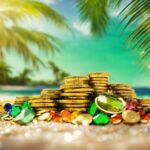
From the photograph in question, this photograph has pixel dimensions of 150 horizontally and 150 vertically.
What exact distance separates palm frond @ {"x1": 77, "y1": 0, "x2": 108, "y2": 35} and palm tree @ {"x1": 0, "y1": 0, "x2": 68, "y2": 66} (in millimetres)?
202

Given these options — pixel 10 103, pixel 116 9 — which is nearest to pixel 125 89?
pixel 116 9

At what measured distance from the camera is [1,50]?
14.0 ft

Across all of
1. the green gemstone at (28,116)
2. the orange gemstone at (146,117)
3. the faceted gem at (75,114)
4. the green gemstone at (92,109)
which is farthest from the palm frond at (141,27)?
the green gemstone at (28,116)

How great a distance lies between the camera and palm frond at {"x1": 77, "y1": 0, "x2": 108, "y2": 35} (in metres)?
3.96

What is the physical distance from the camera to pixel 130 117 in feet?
11.9

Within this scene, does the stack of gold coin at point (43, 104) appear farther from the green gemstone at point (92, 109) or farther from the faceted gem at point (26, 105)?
the green gemstone at point (92, 109)

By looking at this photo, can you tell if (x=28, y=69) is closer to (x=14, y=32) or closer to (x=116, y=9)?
(x=14, y=32)

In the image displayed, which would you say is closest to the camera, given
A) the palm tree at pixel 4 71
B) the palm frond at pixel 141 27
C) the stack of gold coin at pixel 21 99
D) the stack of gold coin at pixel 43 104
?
the palm frond at pixel 141 27

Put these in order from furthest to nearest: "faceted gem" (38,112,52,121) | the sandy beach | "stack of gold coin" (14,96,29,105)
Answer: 1. "stack of gold coin" (14,96,29,105)
2. "faceted gem" (38,112,52,121)
3. the sandy beach

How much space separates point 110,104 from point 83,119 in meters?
0.27

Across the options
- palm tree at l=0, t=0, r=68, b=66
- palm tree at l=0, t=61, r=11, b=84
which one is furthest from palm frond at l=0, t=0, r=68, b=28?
palm tree at l=0, t=61, r=11, b=84

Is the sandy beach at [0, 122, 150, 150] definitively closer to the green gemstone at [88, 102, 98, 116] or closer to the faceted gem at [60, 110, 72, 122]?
the faceted gem at [60, 110, 72, 122]

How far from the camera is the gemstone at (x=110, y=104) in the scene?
3.79 meters

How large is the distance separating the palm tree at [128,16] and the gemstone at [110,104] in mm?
374
